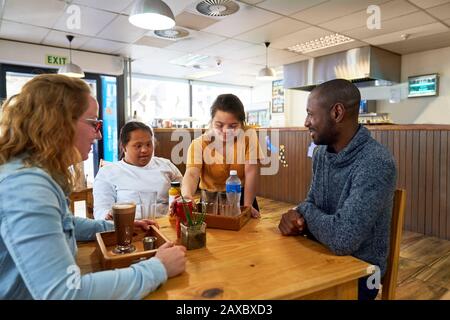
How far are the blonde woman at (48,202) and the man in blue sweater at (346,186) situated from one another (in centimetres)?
51

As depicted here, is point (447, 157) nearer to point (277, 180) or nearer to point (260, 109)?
point (277, 180)

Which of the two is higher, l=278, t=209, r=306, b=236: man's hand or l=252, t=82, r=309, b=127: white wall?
l=252, t=82, r=309, b=127: white wall

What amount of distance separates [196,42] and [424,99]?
419cm

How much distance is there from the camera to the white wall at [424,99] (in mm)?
5574

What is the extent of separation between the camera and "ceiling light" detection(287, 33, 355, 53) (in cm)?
504

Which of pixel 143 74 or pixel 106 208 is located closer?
pixel 106 208

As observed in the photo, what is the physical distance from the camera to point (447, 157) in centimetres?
342

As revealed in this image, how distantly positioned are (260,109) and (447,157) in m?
6.29

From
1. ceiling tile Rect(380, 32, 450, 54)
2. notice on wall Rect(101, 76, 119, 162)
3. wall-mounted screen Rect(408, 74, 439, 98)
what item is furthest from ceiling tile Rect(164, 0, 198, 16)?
wall-mounted screen Rect(408, 74, 439, 98)

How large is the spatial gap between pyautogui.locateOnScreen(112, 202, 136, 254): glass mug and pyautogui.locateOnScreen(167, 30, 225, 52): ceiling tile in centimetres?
409

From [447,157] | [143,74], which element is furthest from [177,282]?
[143,74]

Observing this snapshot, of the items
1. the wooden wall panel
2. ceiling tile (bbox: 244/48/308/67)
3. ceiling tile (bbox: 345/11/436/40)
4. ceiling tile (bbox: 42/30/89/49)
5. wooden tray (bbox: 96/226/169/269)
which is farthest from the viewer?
ceiling tile (bbox: 244/48/308/67)

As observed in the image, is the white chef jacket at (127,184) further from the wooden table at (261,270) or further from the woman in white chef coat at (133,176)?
the wooden table at (261,270)

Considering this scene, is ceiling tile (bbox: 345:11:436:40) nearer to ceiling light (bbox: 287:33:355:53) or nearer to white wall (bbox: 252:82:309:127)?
ceiling light (bbox: 287:33:355:53)
